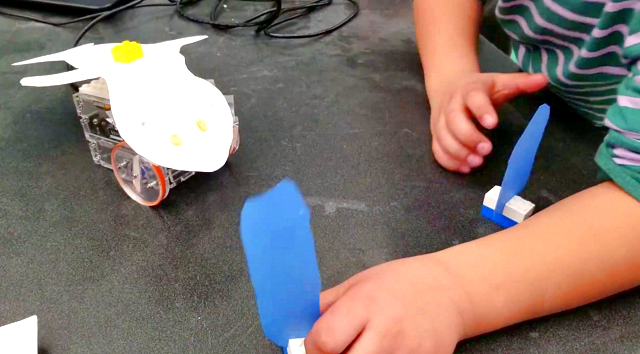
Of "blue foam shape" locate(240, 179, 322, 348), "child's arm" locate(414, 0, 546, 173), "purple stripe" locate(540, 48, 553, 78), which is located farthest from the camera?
"purple stripe" locate(540, 48, 553, 78)

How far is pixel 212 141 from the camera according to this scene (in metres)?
0.33

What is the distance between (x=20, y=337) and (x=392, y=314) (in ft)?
0.64

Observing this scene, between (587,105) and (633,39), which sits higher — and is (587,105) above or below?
below

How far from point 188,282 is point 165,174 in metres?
0.08

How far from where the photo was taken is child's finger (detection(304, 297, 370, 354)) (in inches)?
9.5

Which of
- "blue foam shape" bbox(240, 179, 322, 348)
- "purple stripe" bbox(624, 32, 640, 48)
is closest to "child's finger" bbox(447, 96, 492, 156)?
"purple stripe" bbox(624, 32, 640, 48)

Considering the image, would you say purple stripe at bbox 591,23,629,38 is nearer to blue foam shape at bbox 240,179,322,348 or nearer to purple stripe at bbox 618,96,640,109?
purple stripe at bbox 618,96,640,109

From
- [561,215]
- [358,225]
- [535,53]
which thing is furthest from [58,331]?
[535,53]

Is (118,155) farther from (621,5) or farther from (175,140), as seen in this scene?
(621,5)

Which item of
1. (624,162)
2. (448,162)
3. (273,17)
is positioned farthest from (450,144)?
(273,17)

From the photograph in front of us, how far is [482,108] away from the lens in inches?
16.2

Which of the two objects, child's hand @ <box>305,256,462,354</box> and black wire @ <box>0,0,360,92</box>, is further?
black wire @ <box>0,0,360,92</box>

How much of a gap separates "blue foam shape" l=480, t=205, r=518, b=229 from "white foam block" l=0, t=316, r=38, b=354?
29cm

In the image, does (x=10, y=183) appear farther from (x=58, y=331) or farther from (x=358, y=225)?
(x=358, y=225)
